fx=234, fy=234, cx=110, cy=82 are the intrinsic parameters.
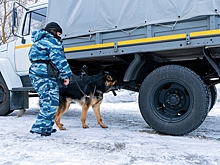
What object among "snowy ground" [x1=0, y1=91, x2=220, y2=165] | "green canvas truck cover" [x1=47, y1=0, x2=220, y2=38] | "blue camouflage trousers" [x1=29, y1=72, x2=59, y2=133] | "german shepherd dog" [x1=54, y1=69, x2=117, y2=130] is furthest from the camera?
"german shepherd dog" [x1=54, y1=69, x2=117, y2=130]

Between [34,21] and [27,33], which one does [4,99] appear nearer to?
[27,33]

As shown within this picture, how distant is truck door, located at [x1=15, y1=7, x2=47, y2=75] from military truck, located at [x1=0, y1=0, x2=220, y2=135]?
82 cm

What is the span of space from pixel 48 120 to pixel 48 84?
0.52m

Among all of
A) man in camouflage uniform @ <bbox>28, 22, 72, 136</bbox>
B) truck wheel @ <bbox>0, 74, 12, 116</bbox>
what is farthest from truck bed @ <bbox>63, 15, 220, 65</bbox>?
truck wheel @ <bbox>0, 74, 12, 116</bbox>

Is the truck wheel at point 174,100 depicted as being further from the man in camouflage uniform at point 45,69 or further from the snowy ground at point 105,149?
the man in camouflage uniform at point 45,69

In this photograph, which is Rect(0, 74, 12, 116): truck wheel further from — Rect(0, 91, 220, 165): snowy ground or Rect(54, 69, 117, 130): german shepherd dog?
Rect(0, 91, 220, 165): snowy ground

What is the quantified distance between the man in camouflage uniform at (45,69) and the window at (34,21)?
2226mm

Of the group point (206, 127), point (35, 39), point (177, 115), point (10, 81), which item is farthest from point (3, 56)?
point (206, 127)

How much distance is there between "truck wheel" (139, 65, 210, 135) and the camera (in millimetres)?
3293

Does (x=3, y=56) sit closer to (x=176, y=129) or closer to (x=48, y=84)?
(x=48, y=84)

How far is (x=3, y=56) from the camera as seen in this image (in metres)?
5.96

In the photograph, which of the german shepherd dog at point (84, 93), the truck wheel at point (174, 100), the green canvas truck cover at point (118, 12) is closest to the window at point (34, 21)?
the green canvas truck cover at point (118, 12)

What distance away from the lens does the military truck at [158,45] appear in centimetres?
320

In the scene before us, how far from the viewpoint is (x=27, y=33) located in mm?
5484
